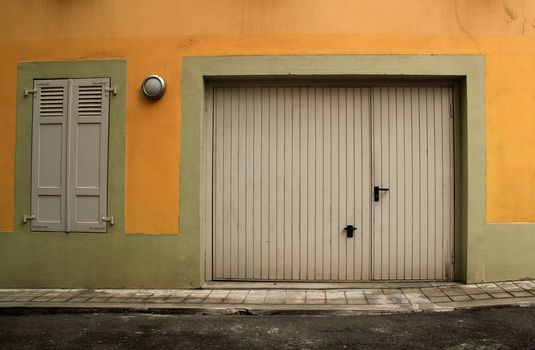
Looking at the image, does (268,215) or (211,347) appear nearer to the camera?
(211,347)

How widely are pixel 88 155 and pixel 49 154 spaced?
20.4 inches

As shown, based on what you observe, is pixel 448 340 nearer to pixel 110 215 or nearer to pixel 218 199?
pixel 218 199

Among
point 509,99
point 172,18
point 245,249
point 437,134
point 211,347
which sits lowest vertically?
point 211,347

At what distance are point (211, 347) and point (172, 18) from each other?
403cm

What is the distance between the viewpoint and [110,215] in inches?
253

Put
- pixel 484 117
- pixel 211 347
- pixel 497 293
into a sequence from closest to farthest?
1. pixel 211 347
2. pixel 497 293
3. pixel 484 117

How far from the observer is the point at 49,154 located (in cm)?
656

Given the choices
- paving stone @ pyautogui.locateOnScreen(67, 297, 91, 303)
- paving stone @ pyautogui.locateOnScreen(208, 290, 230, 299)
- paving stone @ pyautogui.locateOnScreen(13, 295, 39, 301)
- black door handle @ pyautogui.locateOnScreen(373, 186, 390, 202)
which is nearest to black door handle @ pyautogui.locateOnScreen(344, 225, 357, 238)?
black door handle @ pyautogui.locateOnScreen(373, 186, 390, 202)

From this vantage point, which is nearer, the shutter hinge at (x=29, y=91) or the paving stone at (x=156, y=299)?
the paving stone at (x=156, y=299)

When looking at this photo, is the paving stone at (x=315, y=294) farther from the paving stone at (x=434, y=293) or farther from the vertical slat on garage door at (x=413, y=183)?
the paving stone at (x=434, y=293)

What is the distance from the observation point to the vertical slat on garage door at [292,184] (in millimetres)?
6543

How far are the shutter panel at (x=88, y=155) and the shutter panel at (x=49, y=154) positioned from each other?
12 cm

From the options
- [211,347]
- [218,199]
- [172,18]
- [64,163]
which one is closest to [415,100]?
[218,199]

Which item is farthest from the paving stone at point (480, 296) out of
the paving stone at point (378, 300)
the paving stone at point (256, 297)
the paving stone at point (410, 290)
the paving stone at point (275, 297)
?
the paving stone at point (256, 297)
